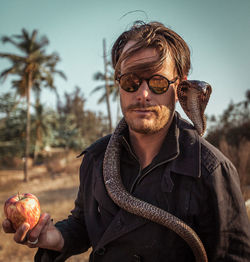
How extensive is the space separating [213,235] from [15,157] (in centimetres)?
2695

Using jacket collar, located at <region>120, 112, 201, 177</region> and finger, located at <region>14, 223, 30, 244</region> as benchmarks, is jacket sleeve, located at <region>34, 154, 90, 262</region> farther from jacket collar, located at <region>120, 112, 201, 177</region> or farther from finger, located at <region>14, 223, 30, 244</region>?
jacket collar, located at <region>120, 112, 201, 177</region>

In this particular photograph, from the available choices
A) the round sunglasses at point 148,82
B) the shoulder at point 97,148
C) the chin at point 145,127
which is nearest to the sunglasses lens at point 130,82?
the round sunglasses at point 148,82

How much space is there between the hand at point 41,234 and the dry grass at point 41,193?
3.97 m

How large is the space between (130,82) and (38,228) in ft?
4.58

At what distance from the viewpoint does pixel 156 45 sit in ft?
6.44

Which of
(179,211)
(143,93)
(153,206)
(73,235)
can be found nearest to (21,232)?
(73,235)

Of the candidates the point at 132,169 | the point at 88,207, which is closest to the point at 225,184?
the point at 132,169

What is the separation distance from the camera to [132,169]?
6.61 ft

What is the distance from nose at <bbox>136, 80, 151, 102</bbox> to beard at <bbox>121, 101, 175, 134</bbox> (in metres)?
0.06

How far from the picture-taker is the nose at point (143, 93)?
1.87 m

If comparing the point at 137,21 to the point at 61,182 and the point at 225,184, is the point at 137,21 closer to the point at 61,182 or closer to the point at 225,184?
the point at 225,184

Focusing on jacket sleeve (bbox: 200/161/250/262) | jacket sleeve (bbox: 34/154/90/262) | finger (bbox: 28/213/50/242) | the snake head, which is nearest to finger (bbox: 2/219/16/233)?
finger (bbox: 28/213/50/242)

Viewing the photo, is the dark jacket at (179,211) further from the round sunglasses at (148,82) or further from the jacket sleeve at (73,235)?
the round sunglasses at (148,82)

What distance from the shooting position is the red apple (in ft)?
5.75
